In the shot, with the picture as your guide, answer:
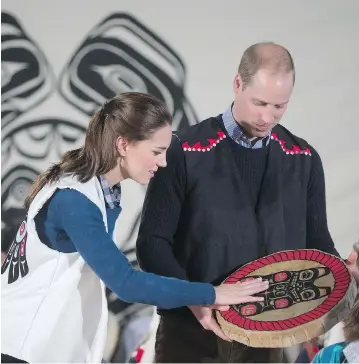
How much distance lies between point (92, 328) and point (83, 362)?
0.32 feet

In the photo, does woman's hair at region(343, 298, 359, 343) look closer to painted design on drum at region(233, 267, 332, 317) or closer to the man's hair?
painted design on drum at region(233, 267, 332, 317)

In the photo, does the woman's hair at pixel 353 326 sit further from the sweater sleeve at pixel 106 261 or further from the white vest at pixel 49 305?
the white vest at pixel 49 305

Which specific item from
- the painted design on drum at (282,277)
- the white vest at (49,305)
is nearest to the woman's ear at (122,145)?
the white vest at (49,305)

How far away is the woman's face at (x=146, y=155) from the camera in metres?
1.77

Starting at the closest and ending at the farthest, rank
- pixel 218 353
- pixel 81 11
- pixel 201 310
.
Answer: pixel 201 310
pixel 218 353
pixel 81 11

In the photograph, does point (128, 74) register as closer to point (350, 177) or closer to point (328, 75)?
point (328, 75)

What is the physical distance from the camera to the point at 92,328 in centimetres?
180

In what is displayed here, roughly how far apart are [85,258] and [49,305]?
201mm

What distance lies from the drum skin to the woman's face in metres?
0.40

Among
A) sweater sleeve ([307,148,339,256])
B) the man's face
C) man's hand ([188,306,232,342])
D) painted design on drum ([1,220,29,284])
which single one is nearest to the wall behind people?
sweater sleeve ([307,148,339,256])

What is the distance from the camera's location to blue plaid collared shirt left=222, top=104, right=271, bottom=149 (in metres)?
1.98

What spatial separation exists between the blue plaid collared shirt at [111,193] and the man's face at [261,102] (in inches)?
17.5

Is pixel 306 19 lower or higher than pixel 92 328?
higher

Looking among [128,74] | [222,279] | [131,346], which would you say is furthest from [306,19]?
[131,346]
